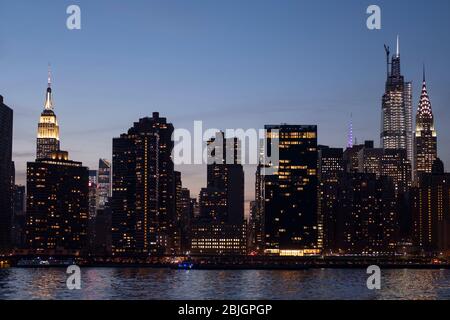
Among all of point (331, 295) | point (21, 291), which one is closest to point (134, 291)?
point (21, 291)

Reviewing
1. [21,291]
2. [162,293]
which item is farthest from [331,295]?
[21,291]

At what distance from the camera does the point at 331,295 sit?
336 ft
